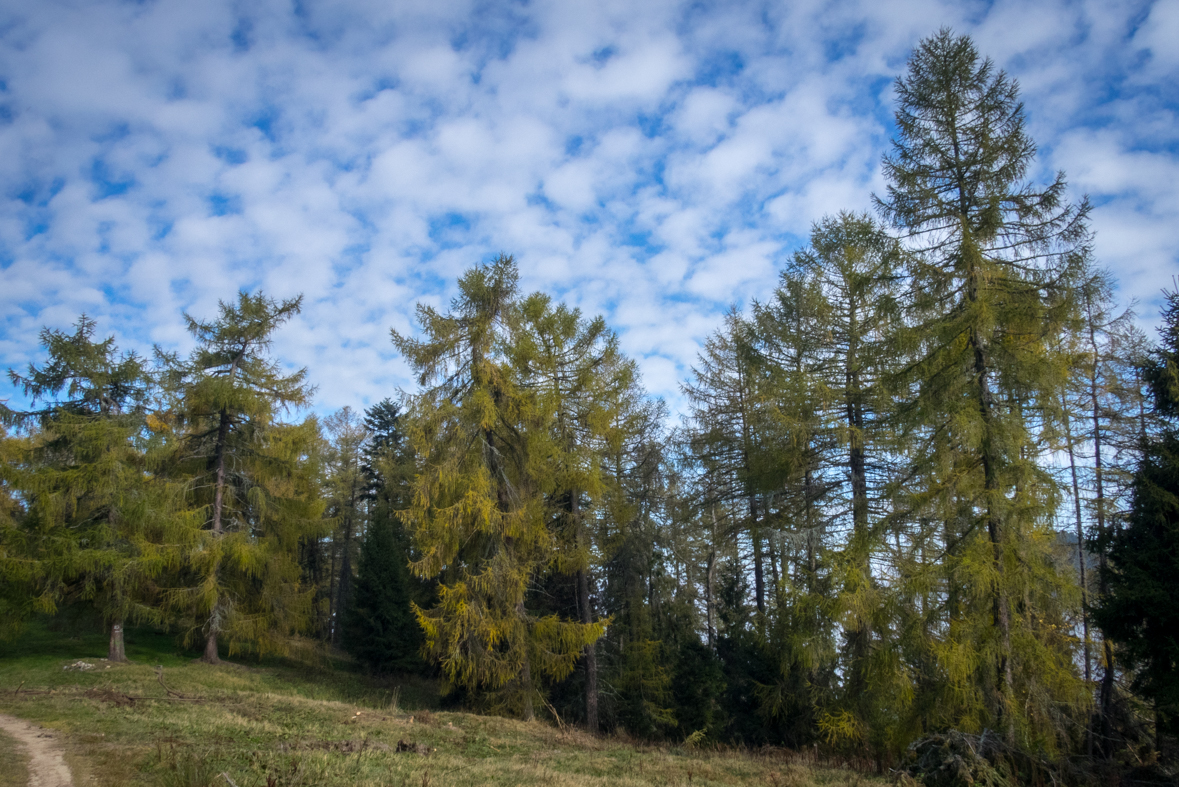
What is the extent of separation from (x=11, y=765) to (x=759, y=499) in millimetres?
16445

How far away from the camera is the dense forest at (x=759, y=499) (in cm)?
1017

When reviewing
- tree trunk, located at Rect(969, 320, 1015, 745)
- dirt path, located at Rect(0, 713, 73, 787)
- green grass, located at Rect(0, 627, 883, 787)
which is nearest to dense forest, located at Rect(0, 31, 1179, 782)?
tree trunk, located at Rect(969, 320, 1015, 745)

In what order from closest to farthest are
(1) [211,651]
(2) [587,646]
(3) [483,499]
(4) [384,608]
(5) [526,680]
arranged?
1. (3) [483,499]
2. (5) [526,680]
3. (2) [587,646]
4. (1) [211,651]
5. (4) [384,608]

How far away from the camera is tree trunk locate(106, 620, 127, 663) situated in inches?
766

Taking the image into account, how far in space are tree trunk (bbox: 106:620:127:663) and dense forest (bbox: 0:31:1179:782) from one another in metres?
0.15

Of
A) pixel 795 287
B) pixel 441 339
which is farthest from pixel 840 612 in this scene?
pixel 441 339

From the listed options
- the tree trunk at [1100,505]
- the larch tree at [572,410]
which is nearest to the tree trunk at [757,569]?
the larch tree at [572,410]

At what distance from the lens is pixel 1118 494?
40.1 ft

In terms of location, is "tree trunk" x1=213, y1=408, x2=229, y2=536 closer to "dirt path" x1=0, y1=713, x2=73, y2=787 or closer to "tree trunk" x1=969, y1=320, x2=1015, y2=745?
"dirt path" x1=0, y1=713, x2=73, y2=787

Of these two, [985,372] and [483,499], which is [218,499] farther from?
[985,372]

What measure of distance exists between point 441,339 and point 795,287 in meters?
9.45

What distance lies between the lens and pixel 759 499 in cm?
1914

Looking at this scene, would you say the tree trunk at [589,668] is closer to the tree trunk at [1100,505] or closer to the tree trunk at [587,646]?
the tree trunk at [587,646]

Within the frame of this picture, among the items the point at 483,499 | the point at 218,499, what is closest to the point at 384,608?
the point at 218,499
